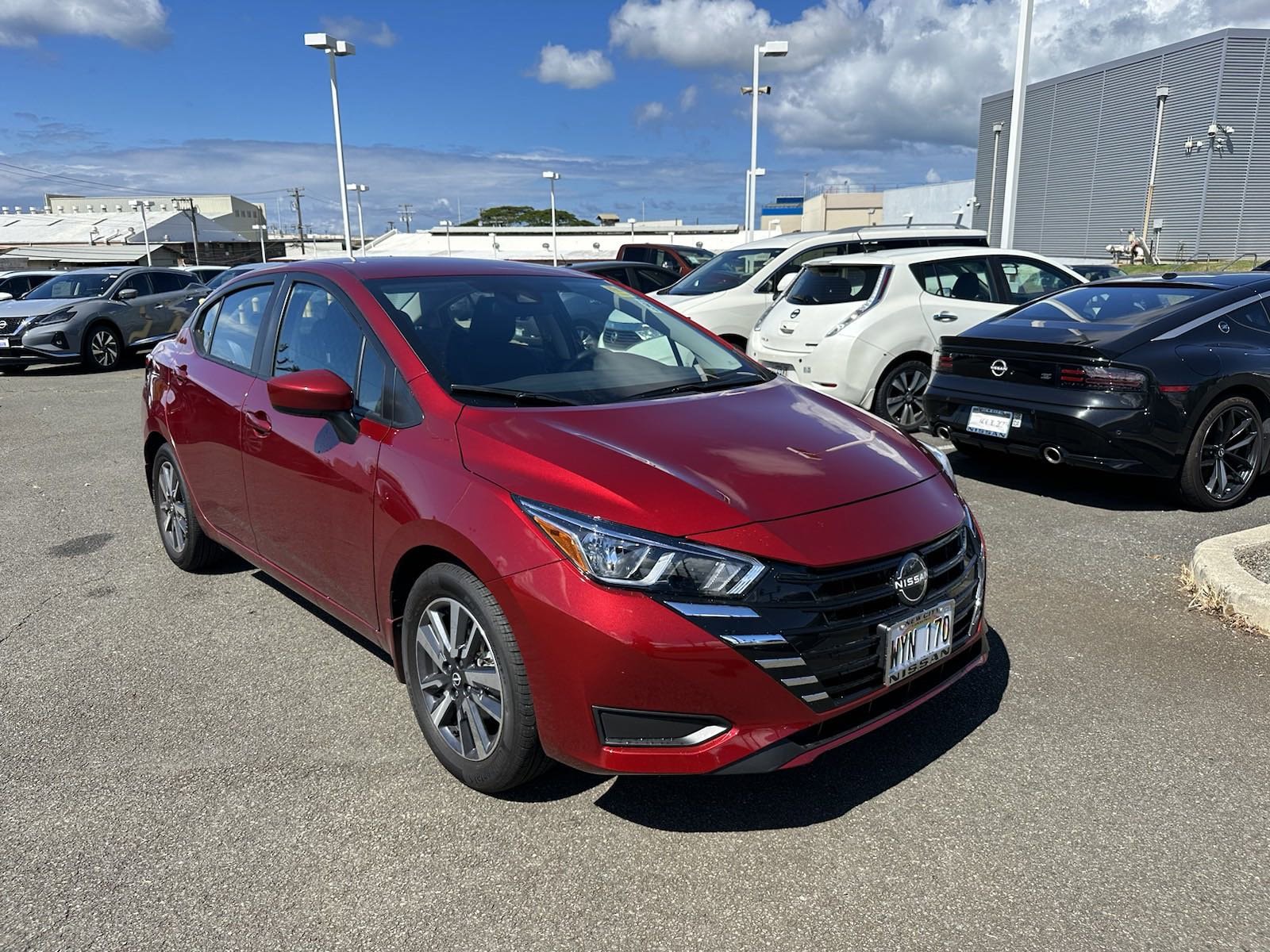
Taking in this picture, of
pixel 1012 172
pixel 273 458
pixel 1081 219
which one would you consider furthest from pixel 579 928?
pixel 1081 219

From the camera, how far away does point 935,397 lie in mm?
6617

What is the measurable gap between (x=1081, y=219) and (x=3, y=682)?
6758cm

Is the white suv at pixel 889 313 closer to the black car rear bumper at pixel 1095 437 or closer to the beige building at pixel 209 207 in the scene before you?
the black car rear bumper at pixel 1095 437

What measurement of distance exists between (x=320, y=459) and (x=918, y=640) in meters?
2.17

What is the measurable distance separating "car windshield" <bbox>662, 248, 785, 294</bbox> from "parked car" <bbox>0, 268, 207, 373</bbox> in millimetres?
8386

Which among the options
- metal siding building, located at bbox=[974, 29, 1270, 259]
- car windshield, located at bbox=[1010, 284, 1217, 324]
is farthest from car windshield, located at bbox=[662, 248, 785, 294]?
metal siding building, located at bbox=[974, 29, 1270, 259]

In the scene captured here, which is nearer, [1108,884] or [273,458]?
[1108,884]

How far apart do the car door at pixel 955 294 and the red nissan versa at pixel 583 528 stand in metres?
Answer: 4.88

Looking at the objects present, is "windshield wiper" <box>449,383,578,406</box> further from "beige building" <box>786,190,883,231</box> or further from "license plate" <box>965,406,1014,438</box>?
"beige building" <box>786,190,883,231</box>

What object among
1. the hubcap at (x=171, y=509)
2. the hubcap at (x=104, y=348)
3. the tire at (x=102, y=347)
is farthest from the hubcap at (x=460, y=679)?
the hubcap at (x=104, y=348)

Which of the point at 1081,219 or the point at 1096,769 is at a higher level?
the point at 1081,219

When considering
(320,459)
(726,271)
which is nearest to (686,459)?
(320,459)

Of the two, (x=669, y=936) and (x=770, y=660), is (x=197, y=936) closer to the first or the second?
(x=669, y=936)

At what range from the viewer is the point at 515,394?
3215 millimetres
